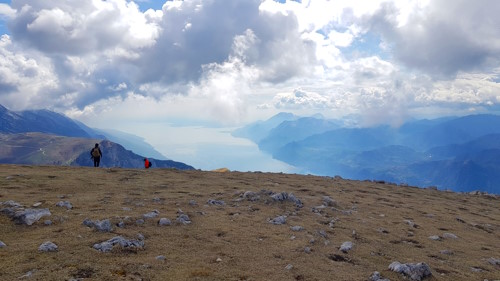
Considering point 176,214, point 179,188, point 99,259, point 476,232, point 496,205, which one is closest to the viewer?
point 99,259

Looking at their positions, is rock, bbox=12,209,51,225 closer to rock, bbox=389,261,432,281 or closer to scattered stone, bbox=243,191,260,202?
scattered stone, bbox=243,191,260,202

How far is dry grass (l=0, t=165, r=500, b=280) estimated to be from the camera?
1217 cm

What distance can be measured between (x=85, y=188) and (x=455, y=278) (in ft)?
85.4

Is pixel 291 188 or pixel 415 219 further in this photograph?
pixel 291 188

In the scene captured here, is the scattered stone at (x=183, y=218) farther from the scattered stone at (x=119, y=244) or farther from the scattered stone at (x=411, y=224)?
the scattered stone at (x=411, y=224)

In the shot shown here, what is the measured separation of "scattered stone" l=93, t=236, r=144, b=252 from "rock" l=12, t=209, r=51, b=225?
209 inches

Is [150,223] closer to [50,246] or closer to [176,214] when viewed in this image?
[176,214]

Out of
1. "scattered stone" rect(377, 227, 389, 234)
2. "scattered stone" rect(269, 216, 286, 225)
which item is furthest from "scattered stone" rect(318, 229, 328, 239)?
"scattered stone" rect(377, 227, 389, 234)

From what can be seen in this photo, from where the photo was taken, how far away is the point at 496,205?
4072 cm

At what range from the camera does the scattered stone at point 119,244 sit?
13.2m

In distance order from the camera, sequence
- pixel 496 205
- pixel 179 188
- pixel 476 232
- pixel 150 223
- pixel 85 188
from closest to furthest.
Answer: pixel 150 223 → pixel 476 232 → pixel 85 188 → pixel 179 188 → pixel 496 205

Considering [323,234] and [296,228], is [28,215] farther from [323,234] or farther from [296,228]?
[323,234]

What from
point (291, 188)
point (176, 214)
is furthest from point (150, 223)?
point (291, 188)

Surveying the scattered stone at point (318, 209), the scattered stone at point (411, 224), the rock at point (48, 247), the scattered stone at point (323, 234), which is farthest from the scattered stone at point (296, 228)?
the rock at point (48, 247)
